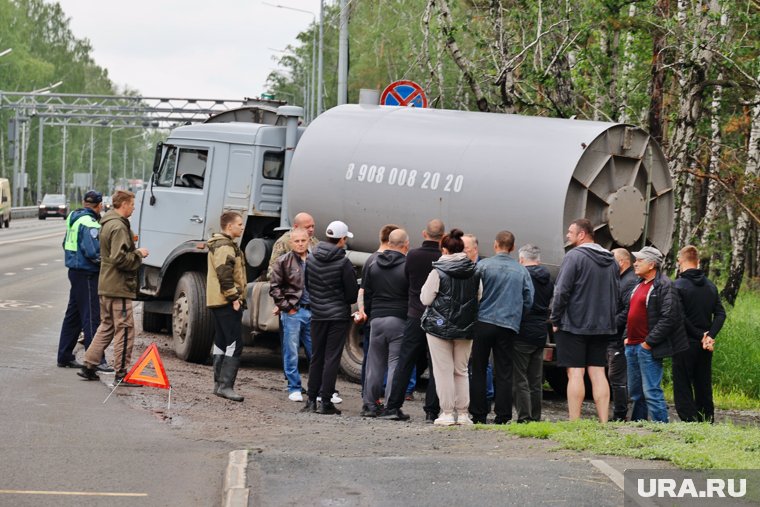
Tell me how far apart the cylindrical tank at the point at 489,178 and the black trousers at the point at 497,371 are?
5.34 ft

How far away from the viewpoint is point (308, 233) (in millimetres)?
13227

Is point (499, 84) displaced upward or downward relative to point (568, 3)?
downward

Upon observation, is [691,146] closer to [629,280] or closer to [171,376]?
[629,280]

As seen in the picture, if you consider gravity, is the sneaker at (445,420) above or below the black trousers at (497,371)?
below

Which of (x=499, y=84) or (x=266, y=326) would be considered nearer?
(x=266, y=326)

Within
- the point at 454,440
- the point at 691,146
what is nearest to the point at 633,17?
the point at 691,146

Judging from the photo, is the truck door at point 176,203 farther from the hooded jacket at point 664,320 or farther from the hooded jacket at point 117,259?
the hooded jacket at point 664,320

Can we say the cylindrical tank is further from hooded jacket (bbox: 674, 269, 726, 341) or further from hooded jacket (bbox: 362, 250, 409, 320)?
hooded jacket (bbox: 362, 250, 409, 320)

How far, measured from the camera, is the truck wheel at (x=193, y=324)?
15.7 metres

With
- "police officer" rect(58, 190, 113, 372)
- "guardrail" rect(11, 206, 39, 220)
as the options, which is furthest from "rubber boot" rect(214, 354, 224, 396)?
"guardrail" rect(11, 206, 39, 220)

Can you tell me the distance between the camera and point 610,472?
8195mm

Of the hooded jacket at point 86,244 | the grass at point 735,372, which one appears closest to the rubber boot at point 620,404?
the grass at point 735,372

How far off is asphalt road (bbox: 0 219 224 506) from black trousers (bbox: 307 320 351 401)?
1.79 meters

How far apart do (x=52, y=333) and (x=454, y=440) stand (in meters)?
9.09
